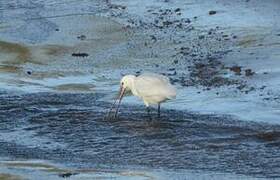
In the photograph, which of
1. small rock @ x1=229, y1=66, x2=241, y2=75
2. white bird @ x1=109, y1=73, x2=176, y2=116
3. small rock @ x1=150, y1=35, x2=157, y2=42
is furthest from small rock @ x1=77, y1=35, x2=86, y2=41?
white bird @ x1=109, y1=73, x2=176, y2=116

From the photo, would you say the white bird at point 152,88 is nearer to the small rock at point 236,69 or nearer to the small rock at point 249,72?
the small rock at point 249,72

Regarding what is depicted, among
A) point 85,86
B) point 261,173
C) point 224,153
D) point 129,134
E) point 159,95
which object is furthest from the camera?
point 85,86

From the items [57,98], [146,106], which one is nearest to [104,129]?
[146,106]

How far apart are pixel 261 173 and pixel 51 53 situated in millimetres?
9930

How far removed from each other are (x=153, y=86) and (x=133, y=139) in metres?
1.43

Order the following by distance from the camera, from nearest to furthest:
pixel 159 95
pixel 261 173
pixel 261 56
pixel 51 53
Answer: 1. pixel 261 173
2. pixel 159 95
3. pixel 261 56
4. pixel 51 53

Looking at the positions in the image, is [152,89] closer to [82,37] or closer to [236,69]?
[236,69]

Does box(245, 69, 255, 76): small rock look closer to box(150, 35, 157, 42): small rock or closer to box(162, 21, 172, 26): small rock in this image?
box(150, 35, 157, 42): small rock

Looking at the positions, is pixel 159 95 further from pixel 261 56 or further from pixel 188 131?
pixel 261 56

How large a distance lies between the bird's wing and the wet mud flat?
34cm

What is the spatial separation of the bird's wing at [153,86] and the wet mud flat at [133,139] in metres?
0.34

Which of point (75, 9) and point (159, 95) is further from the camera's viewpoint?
point (75, 9)

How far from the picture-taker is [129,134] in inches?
466

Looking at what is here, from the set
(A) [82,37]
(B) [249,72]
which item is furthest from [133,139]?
(A) [82,37]
